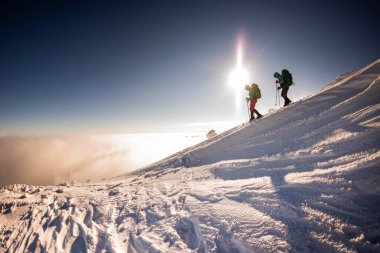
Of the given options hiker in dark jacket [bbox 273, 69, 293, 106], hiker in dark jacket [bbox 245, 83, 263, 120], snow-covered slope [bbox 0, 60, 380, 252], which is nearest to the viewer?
snow-covered slope [bbox 0, 60, 380, 252]

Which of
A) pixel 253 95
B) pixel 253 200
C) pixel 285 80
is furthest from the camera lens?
pixel 253 95

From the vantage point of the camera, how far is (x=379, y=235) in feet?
12.1

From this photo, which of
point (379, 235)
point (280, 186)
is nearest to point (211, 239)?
point (280, 186)

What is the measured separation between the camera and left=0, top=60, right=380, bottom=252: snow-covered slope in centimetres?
454

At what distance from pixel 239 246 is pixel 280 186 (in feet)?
7.47

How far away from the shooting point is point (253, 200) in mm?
6137

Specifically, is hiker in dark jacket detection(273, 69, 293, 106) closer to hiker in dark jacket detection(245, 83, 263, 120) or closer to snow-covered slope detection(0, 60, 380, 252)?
hiker in dark jacket detection(245, 83, 263, 120)

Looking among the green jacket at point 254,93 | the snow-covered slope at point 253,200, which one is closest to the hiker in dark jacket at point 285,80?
the green jacket at point 254,93

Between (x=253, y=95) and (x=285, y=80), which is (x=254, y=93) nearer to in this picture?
(x=253, y=95)

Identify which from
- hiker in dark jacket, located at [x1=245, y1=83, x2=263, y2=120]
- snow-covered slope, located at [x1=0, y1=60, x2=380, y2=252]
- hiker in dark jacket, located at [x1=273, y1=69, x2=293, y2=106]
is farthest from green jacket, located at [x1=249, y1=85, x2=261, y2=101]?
snow-covered slope, located at [x1=0, y1=60, x2=380, y2=252]

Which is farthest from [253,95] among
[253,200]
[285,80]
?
[253,200]

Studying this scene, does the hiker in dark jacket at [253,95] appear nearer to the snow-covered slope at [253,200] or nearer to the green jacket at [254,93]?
the green jacket at [254,93]

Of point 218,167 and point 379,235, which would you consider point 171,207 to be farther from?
point 379,235

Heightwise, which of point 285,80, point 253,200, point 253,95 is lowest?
point 253,200
